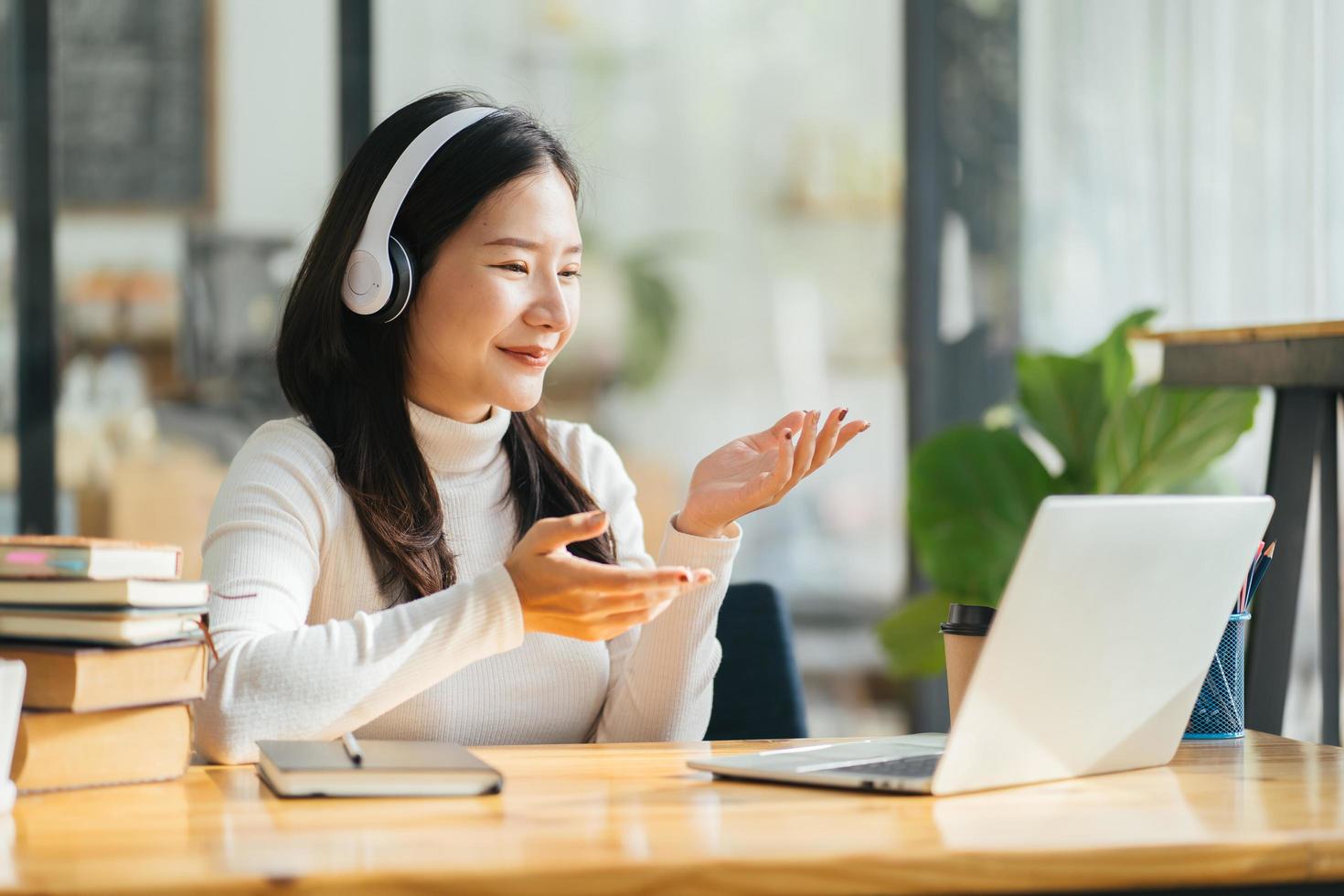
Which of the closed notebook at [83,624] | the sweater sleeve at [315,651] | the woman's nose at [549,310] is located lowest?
the sweater sleeve at [315,651]

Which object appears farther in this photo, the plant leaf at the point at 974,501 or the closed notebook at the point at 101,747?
the plant leaf at the point at 974,501

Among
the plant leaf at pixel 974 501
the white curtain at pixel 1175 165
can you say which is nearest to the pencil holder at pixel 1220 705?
the plant leaf at pixel 974 501

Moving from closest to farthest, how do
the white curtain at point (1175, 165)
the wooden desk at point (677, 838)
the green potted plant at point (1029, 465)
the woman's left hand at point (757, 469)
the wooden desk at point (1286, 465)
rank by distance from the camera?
1. the wooden desk at point (677, 838)
2. the woman's left hand at point (757, 469)
3. the wooden desk at point (1286, 465)
4. the green potted plant at point (1029, 465)
5. the white curtain at point (1175, 165)

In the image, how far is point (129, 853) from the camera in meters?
0.87

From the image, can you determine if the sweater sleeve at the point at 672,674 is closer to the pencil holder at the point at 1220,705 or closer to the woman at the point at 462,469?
the woman at the point at 462,469

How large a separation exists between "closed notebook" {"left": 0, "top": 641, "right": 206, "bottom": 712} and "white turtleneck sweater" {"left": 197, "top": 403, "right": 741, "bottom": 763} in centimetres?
14

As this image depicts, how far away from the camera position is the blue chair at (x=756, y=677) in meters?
1.71

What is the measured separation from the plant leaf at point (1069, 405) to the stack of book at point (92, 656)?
7.15 ft

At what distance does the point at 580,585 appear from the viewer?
1.17 meters

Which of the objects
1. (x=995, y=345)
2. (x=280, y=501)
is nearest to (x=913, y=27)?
(x=995, y=345)

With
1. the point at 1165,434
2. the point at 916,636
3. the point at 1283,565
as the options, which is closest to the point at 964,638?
the point at 1283,565

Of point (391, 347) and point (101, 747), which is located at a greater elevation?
point (391, 347)

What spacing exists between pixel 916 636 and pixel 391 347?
1725mm

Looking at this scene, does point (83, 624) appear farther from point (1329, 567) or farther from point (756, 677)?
point (1329, 567)
